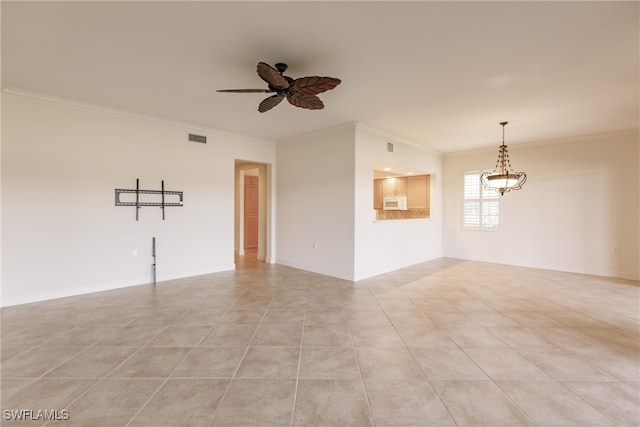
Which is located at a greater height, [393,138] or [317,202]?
[393,138]

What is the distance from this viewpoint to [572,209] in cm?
582

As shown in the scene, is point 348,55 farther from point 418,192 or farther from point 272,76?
point 418,192

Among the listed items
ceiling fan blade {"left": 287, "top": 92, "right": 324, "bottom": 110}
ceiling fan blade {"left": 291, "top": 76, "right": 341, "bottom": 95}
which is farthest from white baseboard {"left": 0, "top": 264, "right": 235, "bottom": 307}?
ceiling fan blade {"left": 291, "top": 76, "right": 341, "bottom": 95}

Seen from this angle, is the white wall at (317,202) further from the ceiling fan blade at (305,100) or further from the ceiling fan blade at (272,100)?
the ceiling fan blade at (272,100)

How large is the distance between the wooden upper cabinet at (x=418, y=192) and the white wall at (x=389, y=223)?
19cm

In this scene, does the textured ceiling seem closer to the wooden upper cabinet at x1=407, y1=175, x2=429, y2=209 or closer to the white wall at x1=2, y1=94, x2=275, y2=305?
the white wall at x1=2, y1=94, x2=275, y2=305

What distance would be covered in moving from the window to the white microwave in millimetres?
1525

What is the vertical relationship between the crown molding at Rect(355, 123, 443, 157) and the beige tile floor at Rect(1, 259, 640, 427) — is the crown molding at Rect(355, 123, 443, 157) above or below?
above

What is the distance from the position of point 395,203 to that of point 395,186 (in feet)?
2.44

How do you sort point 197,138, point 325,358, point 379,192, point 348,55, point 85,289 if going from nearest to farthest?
point 325,358 < point 348,55 < point 85,289 < point 197,138 < point 379,192

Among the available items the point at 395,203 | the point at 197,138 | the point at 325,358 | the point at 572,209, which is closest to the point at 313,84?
the point at 325,358

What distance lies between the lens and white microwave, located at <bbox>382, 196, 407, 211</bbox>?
25.0 ft

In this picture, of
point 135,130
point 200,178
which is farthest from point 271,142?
point 135,130

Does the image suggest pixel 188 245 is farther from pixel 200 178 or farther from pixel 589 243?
pixel 589 243
